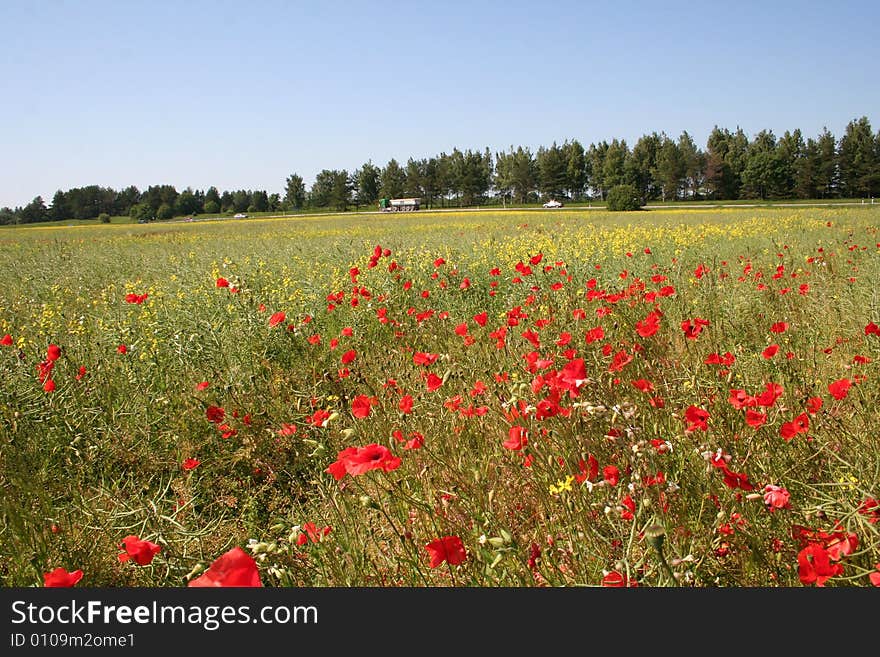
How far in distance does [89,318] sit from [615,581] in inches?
189

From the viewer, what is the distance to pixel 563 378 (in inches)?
61.7

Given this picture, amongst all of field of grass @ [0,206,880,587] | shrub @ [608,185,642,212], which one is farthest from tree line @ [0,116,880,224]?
field of grass @ [0,206,880,587]

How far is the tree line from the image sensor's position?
5709cm

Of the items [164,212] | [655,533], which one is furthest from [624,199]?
[164,212]

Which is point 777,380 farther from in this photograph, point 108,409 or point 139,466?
point 108,409

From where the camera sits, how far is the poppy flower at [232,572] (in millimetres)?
796

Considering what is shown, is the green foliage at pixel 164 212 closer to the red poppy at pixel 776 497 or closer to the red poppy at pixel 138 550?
the red poppy at pixel 138 550

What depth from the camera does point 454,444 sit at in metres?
2.51

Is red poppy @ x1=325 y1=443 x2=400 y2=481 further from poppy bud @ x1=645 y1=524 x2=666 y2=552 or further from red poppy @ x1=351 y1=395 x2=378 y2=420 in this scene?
poppy bud @ x1=645 y1=524 x2=666 y2=552

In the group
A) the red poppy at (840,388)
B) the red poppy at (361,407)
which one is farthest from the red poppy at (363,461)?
the red poppy at (840,388)

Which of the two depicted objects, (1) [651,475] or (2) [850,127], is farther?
(2) [850,127]

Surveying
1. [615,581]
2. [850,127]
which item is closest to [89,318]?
[615,581]

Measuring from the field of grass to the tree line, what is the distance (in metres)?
61.4

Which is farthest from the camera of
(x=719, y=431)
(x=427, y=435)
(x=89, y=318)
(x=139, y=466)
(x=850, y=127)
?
(x=850, y=127)
